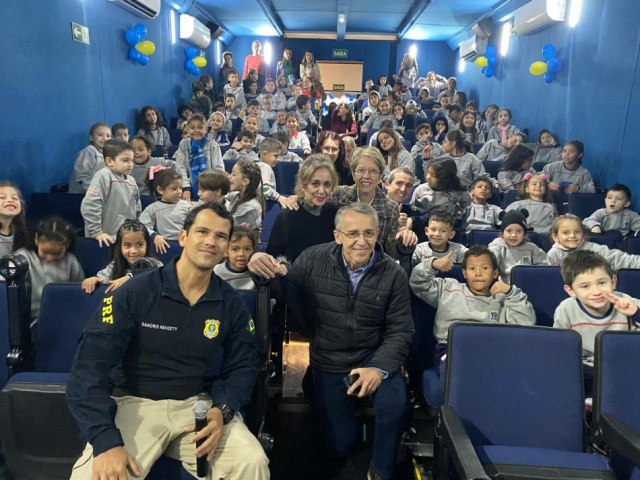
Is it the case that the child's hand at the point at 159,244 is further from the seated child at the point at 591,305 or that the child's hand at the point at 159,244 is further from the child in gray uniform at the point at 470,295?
the seated child at the point at 591,305

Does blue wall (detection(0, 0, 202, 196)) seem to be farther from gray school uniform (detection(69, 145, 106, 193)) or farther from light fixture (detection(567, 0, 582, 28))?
light fixture (detection(567, 0, 582, 28))

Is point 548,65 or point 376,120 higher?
point 548,65

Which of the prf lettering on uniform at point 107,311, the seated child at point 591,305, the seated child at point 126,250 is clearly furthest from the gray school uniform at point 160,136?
the seated child at point 591,305

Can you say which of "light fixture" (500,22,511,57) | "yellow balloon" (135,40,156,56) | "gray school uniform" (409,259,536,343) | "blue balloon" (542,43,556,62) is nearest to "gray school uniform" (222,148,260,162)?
A: "yellow balloon" (135,40,156,56)

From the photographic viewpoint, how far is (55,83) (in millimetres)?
4301

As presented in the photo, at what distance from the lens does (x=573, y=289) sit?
6.61 feet

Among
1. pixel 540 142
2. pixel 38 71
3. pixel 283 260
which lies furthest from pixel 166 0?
pixel 283 260

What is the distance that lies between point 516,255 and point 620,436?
5.14 ft

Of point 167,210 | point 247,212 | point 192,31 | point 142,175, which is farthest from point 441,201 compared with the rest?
point 192,31

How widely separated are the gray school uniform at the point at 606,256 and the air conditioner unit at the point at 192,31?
24.5 feet

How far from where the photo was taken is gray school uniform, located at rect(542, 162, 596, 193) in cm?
482

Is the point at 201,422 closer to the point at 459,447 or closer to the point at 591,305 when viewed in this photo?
the point at 459,447

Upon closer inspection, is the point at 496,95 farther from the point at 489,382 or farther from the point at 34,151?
the point at 489,382

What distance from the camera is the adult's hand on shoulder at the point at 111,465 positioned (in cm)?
131
